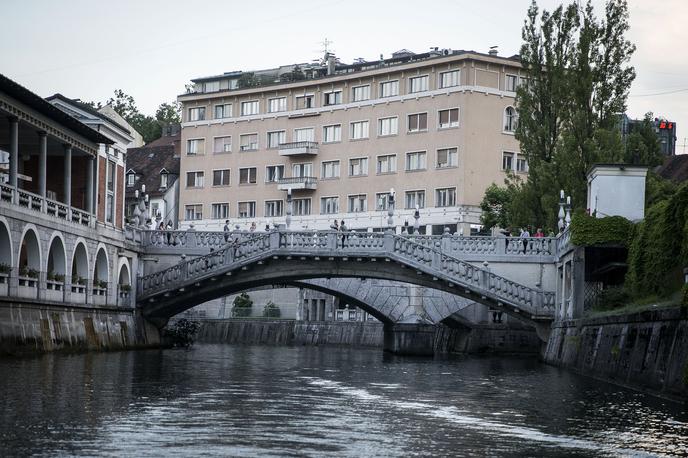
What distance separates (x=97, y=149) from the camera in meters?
68.8

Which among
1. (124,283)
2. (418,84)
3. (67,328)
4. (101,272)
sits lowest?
(67,328)

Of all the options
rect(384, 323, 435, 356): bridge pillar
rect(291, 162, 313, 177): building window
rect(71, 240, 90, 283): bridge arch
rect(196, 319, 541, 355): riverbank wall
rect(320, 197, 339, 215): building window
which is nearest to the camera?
rect(71, 240, 90, 283): bridge arch

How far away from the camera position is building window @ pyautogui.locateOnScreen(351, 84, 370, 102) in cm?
10744

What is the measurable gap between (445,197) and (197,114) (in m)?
26.9

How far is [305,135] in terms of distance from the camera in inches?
4409

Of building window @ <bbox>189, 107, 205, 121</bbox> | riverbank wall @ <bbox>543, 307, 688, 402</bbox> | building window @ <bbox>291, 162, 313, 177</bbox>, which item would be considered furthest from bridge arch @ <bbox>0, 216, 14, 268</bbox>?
building window @ <bbox>189, 107, 205, 121</bbox>

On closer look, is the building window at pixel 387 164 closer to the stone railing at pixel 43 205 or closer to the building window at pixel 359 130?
the building window at pixel 359 130

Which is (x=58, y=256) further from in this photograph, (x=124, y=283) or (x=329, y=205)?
(x=329, y=205)

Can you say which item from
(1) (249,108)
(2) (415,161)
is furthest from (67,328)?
(1) (249,108)

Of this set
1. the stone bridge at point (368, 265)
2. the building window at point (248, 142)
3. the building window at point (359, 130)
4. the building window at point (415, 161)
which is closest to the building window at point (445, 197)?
the building window at point (415, 161)

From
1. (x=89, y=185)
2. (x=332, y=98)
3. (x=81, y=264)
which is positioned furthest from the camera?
(x=332, y=98)

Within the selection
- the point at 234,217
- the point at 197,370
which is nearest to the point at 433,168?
the point at 234,217

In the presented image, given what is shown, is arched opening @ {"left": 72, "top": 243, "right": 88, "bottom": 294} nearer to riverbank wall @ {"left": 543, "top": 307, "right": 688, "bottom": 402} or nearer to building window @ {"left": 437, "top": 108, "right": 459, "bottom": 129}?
riverbank wall @ {"left": 543, "top": 307, "right": 688, "bottom": 402}

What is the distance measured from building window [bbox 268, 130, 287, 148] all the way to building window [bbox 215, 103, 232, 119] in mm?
4677
